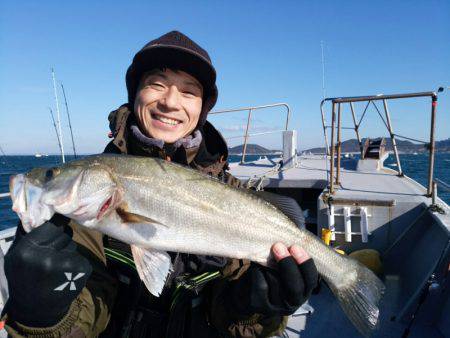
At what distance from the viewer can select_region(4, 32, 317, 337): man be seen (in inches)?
93.5

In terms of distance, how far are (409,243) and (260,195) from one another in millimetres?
4352

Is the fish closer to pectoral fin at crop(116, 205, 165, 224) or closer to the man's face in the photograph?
pectoral fin at crop(116, 205, 165, 224)

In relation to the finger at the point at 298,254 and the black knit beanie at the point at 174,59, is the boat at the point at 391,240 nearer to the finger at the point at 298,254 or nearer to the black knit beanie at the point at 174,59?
the finger at the point at 298,254

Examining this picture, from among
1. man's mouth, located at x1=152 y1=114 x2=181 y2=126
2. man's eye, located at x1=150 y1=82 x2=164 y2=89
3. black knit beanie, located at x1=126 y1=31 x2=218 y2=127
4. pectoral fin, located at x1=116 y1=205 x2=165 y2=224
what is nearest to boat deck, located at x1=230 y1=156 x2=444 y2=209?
black knit beanie, located at x1=126 y1=31 x2=218 y2=127

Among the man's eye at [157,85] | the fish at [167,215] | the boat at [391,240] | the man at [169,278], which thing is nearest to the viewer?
the man at [169,278]

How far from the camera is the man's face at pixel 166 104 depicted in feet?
9.42

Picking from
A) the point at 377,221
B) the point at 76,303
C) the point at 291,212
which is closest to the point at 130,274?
the point at 76,303

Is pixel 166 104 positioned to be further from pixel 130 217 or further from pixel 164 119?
pixel 130 217

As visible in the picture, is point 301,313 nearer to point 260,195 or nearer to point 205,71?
point 260,195

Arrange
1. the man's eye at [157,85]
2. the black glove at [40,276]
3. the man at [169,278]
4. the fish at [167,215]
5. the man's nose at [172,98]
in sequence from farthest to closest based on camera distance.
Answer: the man's eye at [157,85] → the man's nose at [172,98] → the fish at [167,215] → the man at [169,278] → the black glove at [40,276]

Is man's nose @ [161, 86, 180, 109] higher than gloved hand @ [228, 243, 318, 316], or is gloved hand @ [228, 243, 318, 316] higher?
man's nose @ [161, 86, 180, 109]

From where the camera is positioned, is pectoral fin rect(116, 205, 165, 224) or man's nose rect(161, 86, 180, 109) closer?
pectoral fin rect(116, 205, 165, 224)

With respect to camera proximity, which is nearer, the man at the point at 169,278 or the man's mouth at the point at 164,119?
the man at the point at 169,278

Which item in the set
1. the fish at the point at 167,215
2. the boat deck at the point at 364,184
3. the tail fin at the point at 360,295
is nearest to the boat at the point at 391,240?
the boat deck at the point at 364,184
